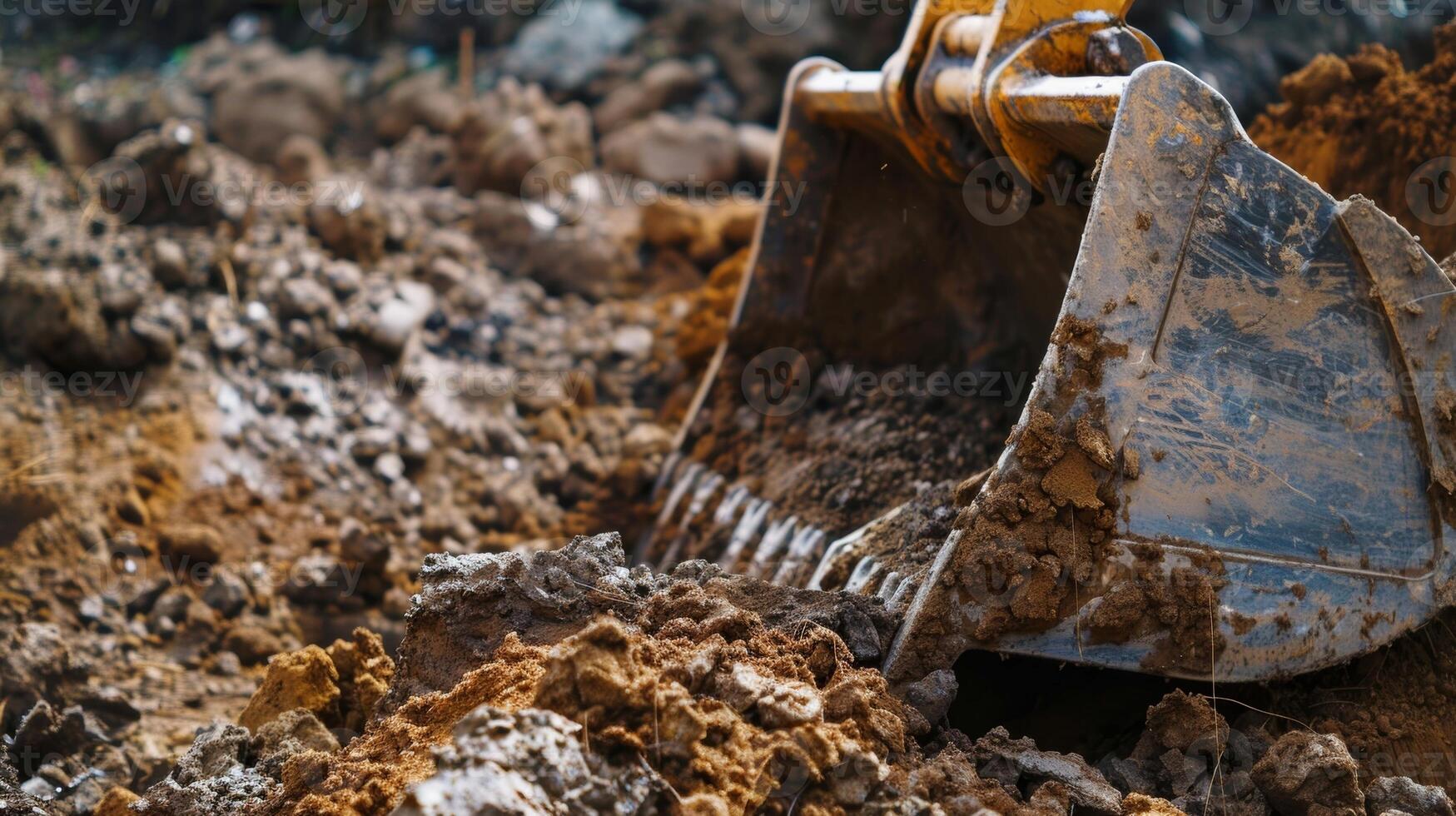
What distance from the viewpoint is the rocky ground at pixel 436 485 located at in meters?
2.19

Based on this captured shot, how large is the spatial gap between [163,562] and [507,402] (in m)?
1.43

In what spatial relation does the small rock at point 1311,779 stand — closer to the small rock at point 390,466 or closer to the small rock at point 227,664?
the small rock at point 227,664

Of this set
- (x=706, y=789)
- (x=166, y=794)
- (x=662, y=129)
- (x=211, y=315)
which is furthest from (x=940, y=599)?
(x=662, y=129)

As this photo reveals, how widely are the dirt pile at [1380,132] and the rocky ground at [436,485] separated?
9 centimetres

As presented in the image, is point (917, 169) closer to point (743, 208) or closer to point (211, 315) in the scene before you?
point (743, 208)

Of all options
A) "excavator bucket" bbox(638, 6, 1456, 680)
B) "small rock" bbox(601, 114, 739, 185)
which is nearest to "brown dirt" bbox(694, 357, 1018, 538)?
"excavator bucket" bbox(638, 6, 1456, 680)

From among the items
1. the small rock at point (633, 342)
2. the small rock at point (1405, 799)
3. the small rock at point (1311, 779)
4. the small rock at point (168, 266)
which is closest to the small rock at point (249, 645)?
the small rock at point (168, 266)

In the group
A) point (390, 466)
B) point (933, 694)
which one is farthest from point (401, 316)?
point (933, 694)

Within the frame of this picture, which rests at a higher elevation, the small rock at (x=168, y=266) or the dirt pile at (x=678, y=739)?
the small rock at (x=168, y=266)

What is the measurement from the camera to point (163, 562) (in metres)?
4.04

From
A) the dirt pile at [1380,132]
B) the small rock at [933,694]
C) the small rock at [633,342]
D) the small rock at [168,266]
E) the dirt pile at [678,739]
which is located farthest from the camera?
the small rock at [633,342]

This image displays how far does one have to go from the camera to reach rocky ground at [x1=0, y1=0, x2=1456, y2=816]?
219cm

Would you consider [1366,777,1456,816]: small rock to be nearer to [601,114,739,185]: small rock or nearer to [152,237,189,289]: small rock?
[152,237,189,289]: small rock

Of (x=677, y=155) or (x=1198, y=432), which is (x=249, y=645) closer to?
(x=1198, y=432)
